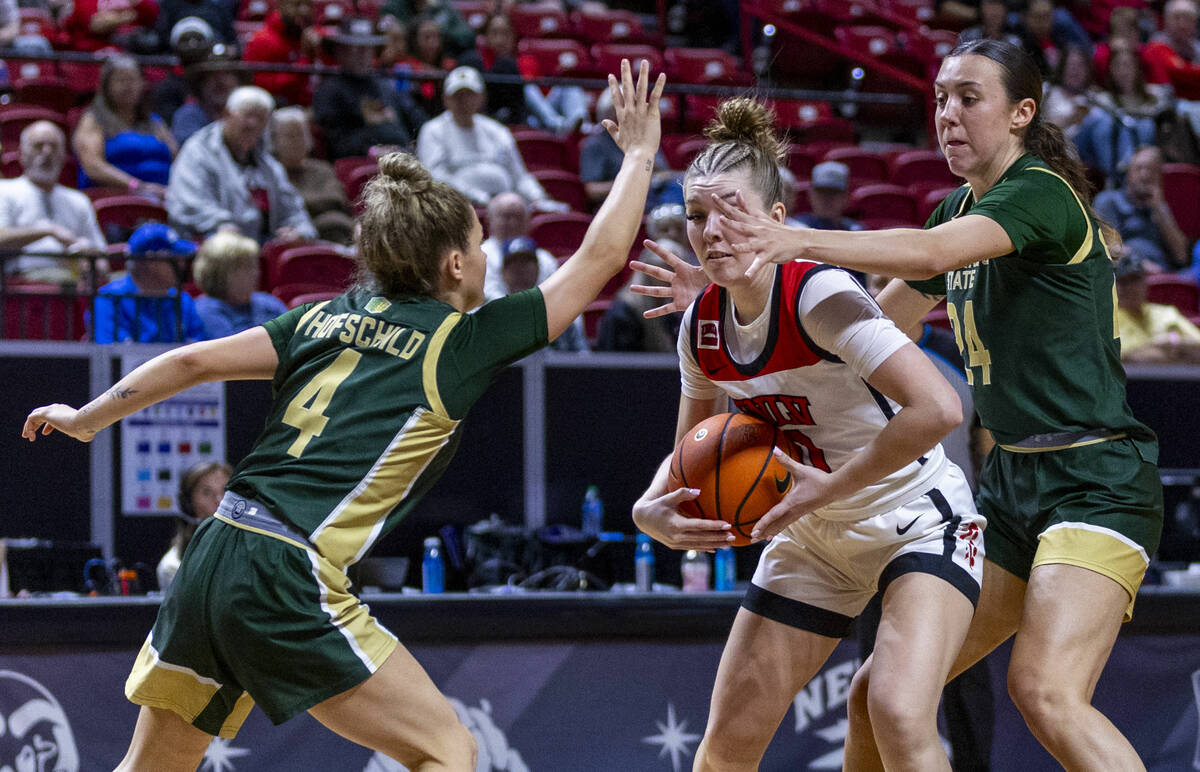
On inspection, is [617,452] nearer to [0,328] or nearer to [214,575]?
[0,328]

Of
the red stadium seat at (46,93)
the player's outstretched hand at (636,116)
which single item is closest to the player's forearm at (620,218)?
the player's outstretched hand at (636,116)

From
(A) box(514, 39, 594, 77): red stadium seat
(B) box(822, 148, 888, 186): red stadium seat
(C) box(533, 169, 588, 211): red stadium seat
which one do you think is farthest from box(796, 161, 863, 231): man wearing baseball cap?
(A) box(514, 39, 594, 77): red stadium seat

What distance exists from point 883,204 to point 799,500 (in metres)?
7.26

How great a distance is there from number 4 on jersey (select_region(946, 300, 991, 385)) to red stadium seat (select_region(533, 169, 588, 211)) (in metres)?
6.49

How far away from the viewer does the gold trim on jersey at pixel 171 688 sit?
2.87 metres

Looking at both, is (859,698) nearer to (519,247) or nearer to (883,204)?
(519,247)

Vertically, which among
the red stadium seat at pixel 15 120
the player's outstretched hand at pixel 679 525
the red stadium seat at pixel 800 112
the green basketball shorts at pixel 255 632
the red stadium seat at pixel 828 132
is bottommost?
the green basketball shorts at pixel 255 632

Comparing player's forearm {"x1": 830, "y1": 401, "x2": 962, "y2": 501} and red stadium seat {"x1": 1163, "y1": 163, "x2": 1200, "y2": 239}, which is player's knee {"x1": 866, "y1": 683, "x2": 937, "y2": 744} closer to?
player's forearm {"x1": 830, "y1": 401, "x2": 962, "y2": 501}

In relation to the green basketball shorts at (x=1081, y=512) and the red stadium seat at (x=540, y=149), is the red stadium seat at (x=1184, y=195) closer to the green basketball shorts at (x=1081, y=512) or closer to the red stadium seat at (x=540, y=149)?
the red stadium seat at (x=540, y=149)

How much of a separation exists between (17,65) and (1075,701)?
980 cm

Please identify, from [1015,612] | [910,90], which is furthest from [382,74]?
[1015,612]

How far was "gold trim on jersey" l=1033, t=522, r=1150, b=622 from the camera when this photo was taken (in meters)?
3.22

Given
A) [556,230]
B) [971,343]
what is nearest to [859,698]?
[971,343]

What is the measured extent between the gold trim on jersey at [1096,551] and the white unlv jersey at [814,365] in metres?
0.32
